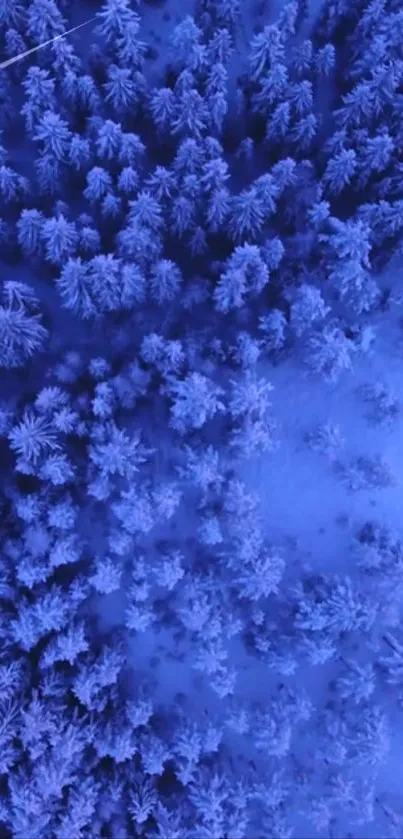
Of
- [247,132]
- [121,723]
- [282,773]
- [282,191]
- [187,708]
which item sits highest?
[247,132]

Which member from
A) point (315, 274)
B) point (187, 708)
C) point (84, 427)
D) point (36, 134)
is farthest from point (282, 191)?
point (187, 708)

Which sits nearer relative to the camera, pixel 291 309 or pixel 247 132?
pixel 291 309

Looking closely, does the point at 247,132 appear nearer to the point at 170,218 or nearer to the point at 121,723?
the point at 170,218

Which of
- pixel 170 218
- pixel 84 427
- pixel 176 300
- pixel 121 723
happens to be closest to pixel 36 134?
pixel 170 218

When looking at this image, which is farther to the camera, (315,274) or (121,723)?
(315,274)

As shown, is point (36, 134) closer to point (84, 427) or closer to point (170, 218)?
point (170, 218)

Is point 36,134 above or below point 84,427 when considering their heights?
above

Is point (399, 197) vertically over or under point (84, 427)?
over
